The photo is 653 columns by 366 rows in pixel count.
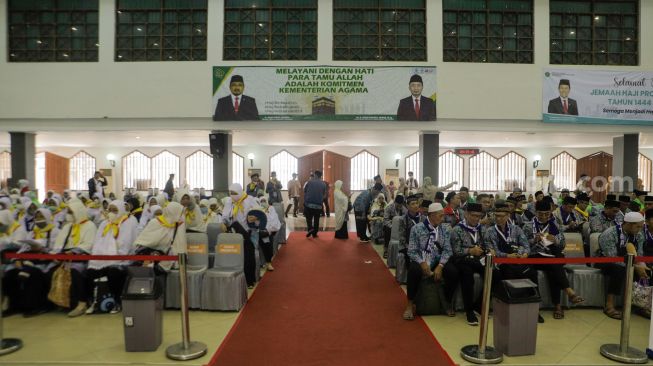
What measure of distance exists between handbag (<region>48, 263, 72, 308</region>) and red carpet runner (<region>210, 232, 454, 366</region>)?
2.10 m

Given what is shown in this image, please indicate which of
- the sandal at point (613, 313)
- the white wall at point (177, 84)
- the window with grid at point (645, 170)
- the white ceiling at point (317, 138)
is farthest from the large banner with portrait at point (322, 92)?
the window with grid at point (645, 170)

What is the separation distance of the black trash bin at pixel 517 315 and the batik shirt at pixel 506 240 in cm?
115

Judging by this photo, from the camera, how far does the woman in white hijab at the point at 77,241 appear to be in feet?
16.9

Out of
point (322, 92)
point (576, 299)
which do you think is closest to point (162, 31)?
point (322, 92)

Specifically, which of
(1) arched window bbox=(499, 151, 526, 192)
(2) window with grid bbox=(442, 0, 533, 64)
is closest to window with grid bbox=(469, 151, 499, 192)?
(1) arched window bbox=(499, 151, 526, 192)

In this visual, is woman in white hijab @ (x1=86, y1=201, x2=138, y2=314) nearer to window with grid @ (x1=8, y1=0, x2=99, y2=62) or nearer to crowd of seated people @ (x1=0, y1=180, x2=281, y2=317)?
crowd of seated people @ (x1=0, y1=180, x2=281, y2=317)

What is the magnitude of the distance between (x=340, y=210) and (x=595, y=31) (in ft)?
28.9

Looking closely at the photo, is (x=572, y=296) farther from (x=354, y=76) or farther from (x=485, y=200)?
(x=354, y=76)

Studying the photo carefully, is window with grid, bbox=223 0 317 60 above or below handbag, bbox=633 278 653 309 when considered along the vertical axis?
above

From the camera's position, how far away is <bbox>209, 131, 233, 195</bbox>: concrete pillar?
470 inches

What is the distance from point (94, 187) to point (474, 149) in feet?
46.4

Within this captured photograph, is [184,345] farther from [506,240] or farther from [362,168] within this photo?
[362,168]

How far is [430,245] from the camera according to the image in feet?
16.7

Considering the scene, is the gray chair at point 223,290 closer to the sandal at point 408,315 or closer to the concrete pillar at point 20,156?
the sandal at point 408,315
